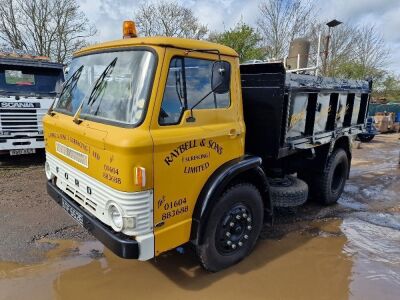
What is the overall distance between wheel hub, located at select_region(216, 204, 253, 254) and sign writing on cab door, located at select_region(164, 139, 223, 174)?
0.68 meters

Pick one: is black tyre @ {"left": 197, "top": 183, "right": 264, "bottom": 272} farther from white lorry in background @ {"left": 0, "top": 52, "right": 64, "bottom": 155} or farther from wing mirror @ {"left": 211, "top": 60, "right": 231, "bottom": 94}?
white lorry in background @ {"left": 0, "top": 52, "right": 64, "bottom": 155}

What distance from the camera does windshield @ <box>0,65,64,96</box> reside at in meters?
7.34

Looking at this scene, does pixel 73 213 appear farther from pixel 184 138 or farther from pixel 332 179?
pixel 332 179

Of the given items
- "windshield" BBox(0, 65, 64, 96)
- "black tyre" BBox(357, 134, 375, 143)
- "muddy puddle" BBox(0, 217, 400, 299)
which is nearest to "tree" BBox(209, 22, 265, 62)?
"black tyre" BBox(357, 134, 375, 143)

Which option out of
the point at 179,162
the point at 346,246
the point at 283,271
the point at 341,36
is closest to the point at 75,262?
the point at 179,162

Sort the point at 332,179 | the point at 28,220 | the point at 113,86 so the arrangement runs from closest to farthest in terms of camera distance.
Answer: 1. the point at 113,86
2. the point at 28,220
3. the point at 332,179

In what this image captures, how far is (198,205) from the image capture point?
9.84ft

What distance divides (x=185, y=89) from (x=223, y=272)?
6.50 ft

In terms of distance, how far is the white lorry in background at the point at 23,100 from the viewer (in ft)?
23.0

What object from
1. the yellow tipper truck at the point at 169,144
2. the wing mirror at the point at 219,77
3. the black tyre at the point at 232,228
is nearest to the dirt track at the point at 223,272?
the black tyre at the point at 232,228

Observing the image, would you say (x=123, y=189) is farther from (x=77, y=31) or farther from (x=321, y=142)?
(x=77, y=31)

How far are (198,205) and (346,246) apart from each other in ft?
7.77

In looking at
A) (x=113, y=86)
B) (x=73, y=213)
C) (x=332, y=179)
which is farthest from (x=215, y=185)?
(x=332, y=179)

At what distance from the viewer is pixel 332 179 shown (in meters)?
5.45
